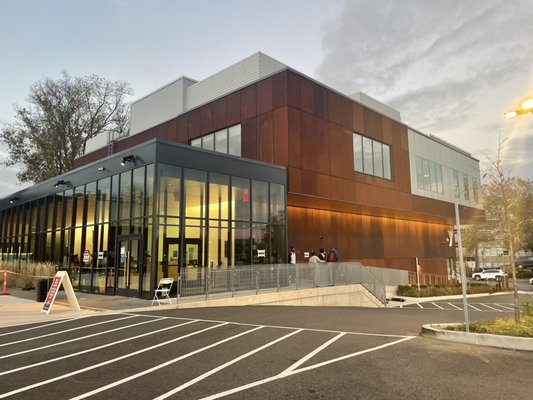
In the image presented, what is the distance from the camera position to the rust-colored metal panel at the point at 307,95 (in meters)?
23.3

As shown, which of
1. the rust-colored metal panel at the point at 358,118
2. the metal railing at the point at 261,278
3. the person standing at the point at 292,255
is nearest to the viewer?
the metal railing at the point at 261,278

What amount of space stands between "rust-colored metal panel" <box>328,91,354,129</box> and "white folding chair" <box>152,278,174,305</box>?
1555 cm

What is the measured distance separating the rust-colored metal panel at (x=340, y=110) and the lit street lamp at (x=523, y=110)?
17803mm

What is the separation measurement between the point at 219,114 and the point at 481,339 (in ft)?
69.7

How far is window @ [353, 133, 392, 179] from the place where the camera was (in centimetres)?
2775

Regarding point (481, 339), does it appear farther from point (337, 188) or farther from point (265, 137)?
point (337, 188)

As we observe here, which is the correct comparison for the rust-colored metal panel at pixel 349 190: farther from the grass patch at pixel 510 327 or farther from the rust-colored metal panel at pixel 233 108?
the grass patch at pixel 510 327

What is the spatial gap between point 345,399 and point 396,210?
27579mm

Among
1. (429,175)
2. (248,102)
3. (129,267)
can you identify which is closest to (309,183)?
(248,102)

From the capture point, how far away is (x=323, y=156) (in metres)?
24.5

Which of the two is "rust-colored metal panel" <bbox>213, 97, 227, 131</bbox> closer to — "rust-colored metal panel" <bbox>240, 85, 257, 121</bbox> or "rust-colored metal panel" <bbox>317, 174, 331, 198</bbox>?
"rust-colored metal panel" <bbox>240, 85, 257, 121</bbox>

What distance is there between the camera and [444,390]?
5.09 metres

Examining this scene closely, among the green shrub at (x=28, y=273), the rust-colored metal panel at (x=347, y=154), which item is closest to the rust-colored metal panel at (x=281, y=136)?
the rust-colored metal panel at (x=347, y=154)

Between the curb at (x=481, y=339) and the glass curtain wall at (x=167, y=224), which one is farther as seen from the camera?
the glass curtain wall at (x=167, y=224)
